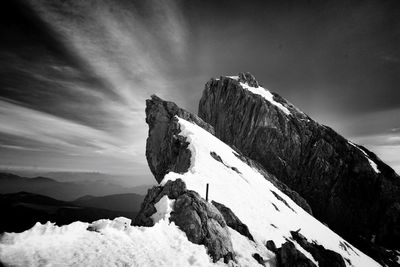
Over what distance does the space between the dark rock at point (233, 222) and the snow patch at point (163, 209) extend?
5.31 metres

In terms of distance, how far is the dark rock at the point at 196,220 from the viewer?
15.5m

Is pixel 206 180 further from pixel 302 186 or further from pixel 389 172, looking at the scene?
pixel 389 172

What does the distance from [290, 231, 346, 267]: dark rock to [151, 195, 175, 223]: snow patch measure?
1666cm

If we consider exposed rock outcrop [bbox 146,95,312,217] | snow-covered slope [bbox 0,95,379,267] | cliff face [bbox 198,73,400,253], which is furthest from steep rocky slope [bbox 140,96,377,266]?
cliff face [bbox 198,73,400,253]

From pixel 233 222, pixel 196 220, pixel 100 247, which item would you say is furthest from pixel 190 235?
pixel 233 222

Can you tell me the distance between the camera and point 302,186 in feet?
238

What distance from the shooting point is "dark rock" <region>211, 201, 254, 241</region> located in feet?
65.8

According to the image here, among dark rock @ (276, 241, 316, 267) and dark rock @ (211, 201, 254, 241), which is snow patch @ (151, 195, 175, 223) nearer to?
dark rock @ (211, 201, 254, 241)

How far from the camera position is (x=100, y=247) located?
10945 mm

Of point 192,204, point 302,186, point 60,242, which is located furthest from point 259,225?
point 302,186

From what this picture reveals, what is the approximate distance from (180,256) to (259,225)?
12.5 metres

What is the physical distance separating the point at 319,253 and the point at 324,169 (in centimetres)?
5322

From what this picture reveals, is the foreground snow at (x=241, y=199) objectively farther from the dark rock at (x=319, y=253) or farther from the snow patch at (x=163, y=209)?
the snow patch at (x=163, y=209)

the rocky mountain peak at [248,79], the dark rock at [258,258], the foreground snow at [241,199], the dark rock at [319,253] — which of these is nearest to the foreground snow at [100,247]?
the dark rock at [258,258]
